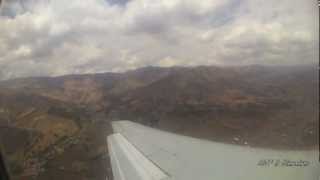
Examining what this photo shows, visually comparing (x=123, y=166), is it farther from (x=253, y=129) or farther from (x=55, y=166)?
(x=253, y=129)

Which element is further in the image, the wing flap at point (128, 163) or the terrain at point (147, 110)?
the wing flap at point (128, 163)

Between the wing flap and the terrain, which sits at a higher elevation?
the terrain

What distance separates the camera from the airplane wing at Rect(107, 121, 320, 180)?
236cm

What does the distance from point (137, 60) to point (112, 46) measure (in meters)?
0.13

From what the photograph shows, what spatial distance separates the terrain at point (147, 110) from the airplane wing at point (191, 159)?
1.5 inches

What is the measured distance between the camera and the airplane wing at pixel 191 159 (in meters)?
2.36

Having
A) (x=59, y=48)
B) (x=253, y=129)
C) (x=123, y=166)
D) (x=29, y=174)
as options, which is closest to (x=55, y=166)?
(x=29, y=174)

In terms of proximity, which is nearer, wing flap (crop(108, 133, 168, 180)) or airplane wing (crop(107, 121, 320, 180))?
airplane wing (crop(107, 121, 320, 180))

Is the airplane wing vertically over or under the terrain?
under

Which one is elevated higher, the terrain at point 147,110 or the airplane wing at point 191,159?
the terrain at point 147,110

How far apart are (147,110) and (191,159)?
1.00ft

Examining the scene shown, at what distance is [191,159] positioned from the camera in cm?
249

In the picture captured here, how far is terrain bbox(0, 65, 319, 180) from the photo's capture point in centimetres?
234

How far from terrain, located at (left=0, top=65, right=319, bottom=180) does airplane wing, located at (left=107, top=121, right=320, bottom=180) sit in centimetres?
4
